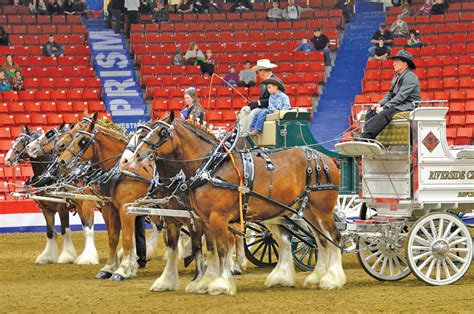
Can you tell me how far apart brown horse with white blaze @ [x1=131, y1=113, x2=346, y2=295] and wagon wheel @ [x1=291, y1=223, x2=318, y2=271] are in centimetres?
51

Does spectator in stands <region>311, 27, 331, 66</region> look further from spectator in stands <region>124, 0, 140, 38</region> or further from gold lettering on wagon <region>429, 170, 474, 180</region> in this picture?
gold lettering on wagon <region>429, 170, 474, 180</region>

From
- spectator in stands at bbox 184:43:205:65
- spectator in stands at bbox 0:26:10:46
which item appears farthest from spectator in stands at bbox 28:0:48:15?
spectator in stands at bbox 184:43:205:65

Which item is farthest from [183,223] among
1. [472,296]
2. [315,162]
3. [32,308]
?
[472,296]

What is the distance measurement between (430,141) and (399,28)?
17107 mm

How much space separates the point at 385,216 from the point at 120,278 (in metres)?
3.49

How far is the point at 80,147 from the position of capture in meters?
14.1

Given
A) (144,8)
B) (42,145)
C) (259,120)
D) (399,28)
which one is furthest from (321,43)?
(259,120)

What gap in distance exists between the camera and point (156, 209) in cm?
1235

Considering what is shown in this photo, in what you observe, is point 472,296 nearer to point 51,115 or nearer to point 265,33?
point 51,115

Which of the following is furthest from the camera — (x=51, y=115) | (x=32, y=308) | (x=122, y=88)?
(x=122, y=88)

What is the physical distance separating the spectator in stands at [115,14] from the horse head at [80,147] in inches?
682

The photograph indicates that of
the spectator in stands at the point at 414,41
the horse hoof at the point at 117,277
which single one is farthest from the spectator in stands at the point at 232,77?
the horse hoof at the point at 117,277

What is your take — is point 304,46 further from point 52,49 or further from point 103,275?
point 103,275

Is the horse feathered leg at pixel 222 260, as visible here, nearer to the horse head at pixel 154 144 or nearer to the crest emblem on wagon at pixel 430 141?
the horse head at pixel 154 144
